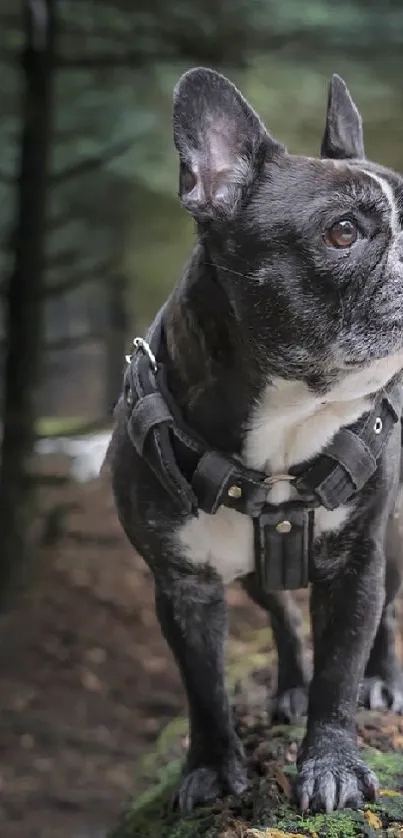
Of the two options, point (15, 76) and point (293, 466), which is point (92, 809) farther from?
point (15, 76)

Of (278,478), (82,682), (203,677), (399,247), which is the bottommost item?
(82,682)

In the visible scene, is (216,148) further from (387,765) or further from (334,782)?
(387,765)

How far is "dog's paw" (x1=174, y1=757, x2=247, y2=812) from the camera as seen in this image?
2182mm

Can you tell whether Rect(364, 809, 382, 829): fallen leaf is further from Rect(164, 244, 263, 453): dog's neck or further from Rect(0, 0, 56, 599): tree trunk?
Rect(0, 0, 56, 599): tree trunk

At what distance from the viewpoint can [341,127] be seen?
205 cm

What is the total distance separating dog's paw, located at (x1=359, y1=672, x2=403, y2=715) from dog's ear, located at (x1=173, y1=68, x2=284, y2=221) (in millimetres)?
1344

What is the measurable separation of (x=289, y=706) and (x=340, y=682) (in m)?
0.55

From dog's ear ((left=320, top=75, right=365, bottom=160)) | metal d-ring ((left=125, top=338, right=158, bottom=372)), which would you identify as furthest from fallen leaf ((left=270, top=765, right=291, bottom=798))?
dog's ear ((left=320, top=75, right=365, bottom=160))

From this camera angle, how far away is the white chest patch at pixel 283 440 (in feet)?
5.79

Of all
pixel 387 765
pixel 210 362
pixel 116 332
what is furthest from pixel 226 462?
pixel 116 332

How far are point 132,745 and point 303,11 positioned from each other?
2977 mm

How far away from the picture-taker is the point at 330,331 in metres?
1.72

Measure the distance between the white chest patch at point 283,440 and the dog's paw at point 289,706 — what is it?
0.70 metres

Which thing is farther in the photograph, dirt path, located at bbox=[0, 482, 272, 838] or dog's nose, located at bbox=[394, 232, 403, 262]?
dirt path, located at bbox=[0, 482, 272, 838]
